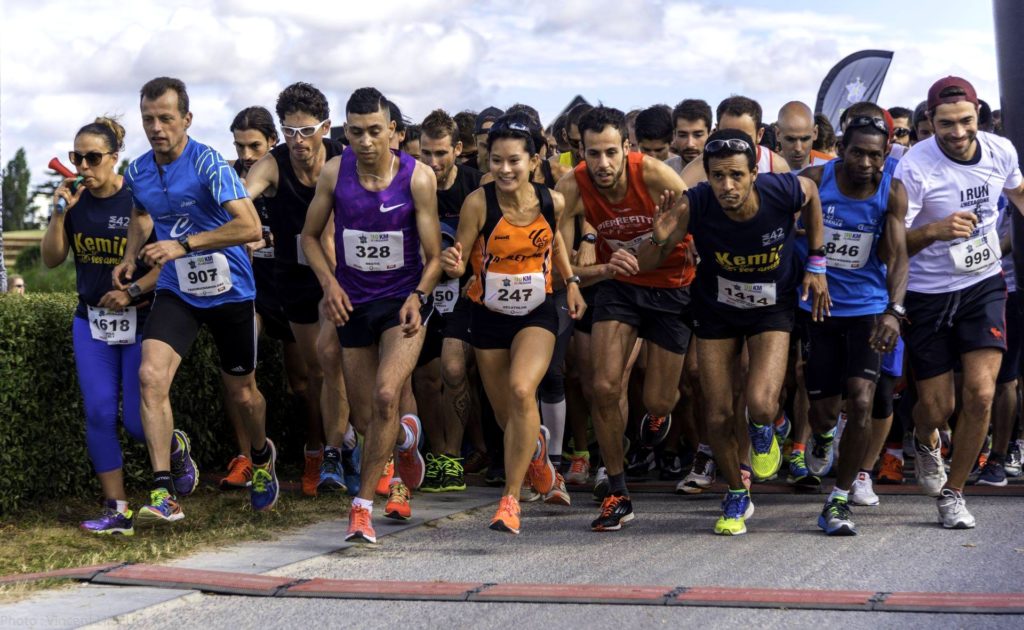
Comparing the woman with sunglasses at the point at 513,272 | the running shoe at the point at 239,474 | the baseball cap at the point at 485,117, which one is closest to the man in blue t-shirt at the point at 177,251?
the running shoe at the point at 239,474

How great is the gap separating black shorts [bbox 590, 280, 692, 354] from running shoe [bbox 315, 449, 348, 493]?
193cm

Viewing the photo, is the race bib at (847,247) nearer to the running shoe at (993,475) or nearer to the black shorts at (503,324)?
the black shorts at (503,324)

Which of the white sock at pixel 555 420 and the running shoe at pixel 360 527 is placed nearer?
the running shoe at pixel 360 527

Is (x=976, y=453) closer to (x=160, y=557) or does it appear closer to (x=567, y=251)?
(x=567, y=251)

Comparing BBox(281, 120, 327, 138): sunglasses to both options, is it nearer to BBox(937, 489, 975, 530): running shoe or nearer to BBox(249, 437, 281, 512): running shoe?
BBox(249, 437, 281, 512): running shoe

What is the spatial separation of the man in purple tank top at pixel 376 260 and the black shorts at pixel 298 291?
1.01 m

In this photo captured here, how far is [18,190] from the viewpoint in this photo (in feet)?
340

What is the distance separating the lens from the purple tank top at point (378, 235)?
7617 millimetres

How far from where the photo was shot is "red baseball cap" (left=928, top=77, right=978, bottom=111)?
25.2ft

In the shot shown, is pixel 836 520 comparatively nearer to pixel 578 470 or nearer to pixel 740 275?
pixel 740 275

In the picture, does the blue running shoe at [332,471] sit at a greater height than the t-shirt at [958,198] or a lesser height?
lesser

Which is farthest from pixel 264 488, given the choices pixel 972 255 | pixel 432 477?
pixel 972 255

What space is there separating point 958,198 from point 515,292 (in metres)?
2.57

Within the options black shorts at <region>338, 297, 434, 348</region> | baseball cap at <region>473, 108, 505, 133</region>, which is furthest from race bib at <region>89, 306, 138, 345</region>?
baseball cap at <region>473, 108, 505, 133</region>
